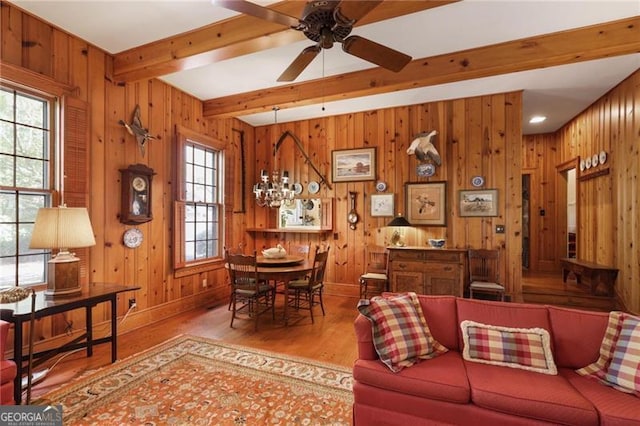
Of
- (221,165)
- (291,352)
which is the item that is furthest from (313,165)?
(291,352)

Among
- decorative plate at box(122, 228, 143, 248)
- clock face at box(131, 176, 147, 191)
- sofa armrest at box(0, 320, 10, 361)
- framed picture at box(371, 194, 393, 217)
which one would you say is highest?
clock face at box(131, 176, 147, 191)

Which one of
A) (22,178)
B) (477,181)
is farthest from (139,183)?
(477,181)

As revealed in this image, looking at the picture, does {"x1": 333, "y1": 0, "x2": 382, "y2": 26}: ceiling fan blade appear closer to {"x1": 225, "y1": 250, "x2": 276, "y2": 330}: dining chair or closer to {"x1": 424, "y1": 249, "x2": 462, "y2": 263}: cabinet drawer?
{"x1": 225, "y1": 250, "x2": 276, "y2": 330}: dining chair

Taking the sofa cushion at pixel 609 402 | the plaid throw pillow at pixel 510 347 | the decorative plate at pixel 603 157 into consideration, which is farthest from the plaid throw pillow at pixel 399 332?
the decorative plate at pixel 603 157

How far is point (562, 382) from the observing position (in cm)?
168

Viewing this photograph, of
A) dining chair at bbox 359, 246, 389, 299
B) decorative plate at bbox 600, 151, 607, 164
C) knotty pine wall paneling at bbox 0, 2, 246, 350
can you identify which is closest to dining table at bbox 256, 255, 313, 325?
dining chair at bbox 359, 246, 389, 299

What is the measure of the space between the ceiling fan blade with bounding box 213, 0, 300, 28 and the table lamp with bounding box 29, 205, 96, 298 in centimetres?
205

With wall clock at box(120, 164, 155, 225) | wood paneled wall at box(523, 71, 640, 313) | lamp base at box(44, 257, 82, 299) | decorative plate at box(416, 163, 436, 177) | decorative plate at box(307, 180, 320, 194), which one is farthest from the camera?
decorative plate at box(307, 180, 320, 194)

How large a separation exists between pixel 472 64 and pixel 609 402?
9.93 feet

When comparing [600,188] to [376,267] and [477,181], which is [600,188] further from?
[376,267]

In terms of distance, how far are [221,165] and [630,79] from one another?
18.7ft

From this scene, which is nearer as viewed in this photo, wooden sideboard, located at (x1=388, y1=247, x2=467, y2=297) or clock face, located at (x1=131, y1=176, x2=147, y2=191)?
clock face, located at (x1=131, y1=176, x2=147, y2=191)

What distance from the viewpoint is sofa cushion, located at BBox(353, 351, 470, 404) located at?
5.48 feet

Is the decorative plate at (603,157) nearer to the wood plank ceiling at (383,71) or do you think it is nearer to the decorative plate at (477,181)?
the decorative plate at (477,181)
